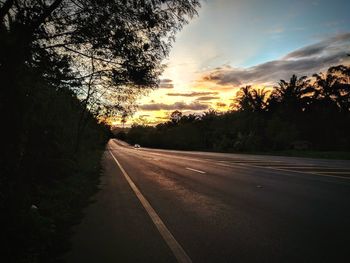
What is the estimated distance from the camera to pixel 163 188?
12758 millimetres

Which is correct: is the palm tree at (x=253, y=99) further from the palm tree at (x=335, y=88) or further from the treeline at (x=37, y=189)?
the treeline at (x=37, y=189)

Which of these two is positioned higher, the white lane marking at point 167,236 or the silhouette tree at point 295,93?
the silhouette tree at point 295,93

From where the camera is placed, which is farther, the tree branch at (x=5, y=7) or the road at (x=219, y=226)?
the tree branch at (x=5, y=7)

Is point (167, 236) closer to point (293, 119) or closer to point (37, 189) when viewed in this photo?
point (37, 189)

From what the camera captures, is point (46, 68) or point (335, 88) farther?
point (335, 88)

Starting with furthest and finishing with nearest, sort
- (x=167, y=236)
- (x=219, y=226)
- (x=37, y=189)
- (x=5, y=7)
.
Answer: (x=37, y=189) → (x=5, y=7) → (x=219, y=226) → (x=167, y=236)

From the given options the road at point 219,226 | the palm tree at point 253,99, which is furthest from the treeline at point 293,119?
the road at point 219,226

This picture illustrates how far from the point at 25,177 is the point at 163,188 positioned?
4567 millimetres

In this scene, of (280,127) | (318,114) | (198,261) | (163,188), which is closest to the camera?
(198,261)

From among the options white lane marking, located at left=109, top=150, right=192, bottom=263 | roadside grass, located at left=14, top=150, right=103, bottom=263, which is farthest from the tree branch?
white lane marking, located at left=109, top=150, right=192, bottom=263

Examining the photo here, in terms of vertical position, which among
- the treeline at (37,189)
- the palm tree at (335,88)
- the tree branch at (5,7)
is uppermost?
the palm tree at (335,88)

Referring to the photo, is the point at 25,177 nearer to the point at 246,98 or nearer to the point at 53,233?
the point at 53,233

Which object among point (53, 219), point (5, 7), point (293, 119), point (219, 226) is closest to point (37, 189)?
point (53, 219)

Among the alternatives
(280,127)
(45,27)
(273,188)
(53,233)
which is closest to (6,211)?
(53,233)
